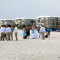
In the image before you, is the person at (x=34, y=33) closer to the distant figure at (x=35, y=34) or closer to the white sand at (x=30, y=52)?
the distant figure at (x=35, y=34)

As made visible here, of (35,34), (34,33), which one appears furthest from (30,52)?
(35,34)

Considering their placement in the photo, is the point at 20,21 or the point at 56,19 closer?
the point at 56,19

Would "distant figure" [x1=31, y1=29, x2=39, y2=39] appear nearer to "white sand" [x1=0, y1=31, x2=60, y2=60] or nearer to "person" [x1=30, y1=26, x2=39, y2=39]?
"person" [x1=30, y1=26, x2=39, y2=39]

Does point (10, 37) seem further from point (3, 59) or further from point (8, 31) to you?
point (3, 59)

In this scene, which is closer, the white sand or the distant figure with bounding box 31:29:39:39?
the white sand

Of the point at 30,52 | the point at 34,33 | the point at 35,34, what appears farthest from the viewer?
the point at 35,34

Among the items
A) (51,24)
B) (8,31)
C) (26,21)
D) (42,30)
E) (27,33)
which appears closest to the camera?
(8,31)

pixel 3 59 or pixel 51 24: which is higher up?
pixel 3 59

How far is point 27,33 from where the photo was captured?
23.8 m

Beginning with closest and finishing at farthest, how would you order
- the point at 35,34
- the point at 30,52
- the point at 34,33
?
the point at 30,52, the point at 34,33, the point at 35,34

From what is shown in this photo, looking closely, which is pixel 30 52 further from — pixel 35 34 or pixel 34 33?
pixel 35 34

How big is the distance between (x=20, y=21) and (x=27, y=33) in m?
101

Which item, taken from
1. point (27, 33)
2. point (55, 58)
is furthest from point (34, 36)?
point (55, 58)

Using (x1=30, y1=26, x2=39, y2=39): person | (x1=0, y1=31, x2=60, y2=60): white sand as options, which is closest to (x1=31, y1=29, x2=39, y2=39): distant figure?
(x1=30, y1=26, x2=39, y2=39): person
